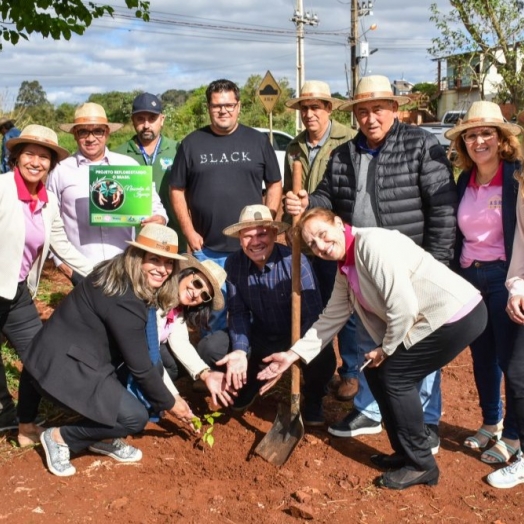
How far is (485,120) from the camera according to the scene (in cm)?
371

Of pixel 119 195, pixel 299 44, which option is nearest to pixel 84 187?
pixel 119 195

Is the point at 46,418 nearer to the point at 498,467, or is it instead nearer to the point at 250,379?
the point at 250,379

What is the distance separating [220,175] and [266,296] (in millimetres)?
1124

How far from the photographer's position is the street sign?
1512cm

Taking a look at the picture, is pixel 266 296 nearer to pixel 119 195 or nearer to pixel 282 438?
pixel 282 438

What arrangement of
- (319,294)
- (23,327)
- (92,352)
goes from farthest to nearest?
(319,294), (23,327), (92,352)

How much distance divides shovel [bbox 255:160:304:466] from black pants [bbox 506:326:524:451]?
127cm

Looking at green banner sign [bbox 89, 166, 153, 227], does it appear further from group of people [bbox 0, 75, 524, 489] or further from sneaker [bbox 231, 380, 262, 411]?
sneaker [bbox 231, 380, 262, 411]

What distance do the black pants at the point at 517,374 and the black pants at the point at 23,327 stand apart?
2.70 metres

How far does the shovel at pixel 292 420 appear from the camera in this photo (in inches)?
164

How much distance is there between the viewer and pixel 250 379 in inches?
186

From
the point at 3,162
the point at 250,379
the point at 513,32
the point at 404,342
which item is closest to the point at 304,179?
the point at 250,379

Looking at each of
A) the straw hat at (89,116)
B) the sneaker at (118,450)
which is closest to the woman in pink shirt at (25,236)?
the sneaker at (118,450)

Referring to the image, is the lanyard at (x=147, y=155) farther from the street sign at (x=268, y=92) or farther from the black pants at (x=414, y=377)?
the street sign at (x=268, y=92)
